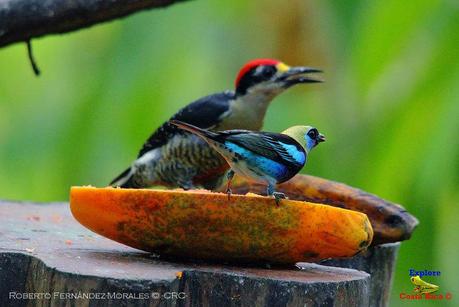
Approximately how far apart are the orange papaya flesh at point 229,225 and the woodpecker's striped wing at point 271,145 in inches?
5.6

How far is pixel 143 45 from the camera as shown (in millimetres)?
7016

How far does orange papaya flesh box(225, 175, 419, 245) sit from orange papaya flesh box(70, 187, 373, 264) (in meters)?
0.82

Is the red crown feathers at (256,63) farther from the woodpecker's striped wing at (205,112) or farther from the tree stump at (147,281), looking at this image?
the tree stump at (147,281)

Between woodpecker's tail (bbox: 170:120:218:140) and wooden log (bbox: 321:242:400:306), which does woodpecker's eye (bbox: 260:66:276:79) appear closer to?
wooden log (bbox: 321:242:400:306)

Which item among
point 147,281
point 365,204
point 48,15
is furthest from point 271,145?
point 48,15

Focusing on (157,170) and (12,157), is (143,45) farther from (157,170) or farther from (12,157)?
(157,170)

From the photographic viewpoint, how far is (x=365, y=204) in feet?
12.7

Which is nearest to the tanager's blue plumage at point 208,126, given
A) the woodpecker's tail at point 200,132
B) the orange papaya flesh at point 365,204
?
the orange papaya flesh at point 365,204

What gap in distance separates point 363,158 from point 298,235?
457 centimetres

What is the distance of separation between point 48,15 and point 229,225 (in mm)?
1662

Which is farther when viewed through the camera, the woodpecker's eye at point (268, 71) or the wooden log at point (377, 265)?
the woodpecker's eye at point (268, 71)

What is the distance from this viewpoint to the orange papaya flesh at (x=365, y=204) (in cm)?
381

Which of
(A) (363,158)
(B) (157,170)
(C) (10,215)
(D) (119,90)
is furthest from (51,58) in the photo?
(C) (10,215)

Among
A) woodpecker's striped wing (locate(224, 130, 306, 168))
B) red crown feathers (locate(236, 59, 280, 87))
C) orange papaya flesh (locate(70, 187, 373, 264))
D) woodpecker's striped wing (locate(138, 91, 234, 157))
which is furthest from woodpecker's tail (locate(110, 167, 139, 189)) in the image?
woodpecker's striped wing (locate(224, 130, 306, 168))
